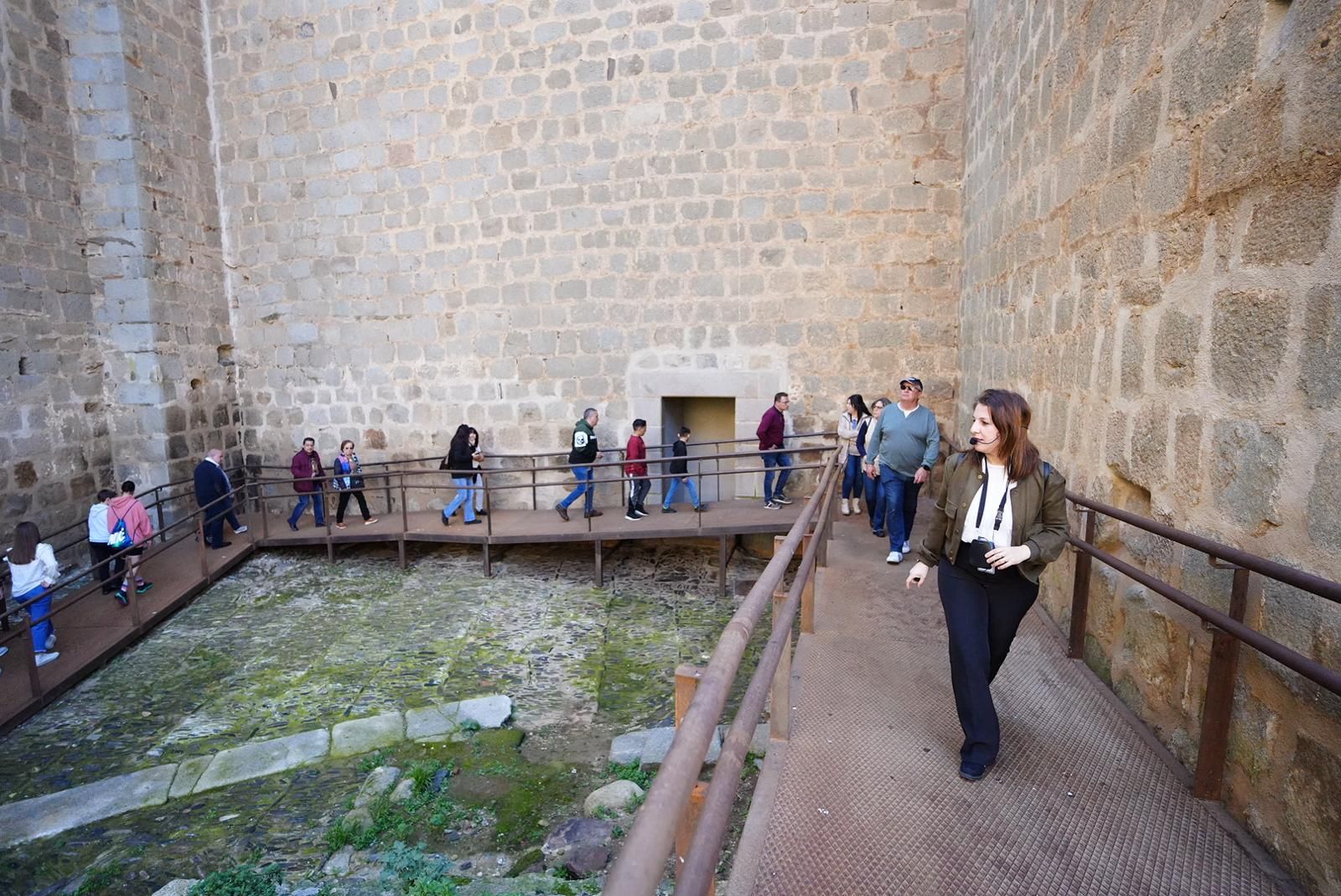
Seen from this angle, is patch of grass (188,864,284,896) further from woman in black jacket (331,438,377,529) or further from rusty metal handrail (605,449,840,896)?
woman in black jacket (331,438,377,529)

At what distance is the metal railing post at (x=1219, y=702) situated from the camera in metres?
2.17

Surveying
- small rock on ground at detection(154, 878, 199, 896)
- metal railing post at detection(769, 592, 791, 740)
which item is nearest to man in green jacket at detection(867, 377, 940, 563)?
metal railing post at detection(769, 592, 791, 740)

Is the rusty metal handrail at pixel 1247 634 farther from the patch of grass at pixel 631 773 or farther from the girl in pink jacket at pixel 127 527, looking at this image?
the girl in pink jacket at pixel 127 527

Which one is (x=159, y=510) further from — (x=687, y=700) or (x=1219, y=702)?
(x=1219, y=702)

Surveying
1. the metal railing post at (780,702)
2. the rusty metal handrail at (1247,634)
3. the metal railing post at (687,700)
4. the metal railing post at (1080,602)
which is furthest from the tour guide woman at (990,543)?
the metal railing post at (687,700)

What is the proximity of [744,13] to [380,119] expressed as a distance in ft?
15.7

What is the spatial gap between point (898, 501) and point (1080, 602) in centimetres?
188

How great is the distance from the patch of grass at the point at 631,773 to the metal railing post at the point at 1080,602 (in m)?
2.51

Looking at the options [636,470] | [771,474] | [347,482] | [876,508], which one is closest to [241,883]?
[876,508]

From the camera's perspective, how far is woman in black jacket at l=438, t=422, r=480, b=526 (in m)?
8.93

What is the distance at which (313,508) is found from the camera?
9.72 meters

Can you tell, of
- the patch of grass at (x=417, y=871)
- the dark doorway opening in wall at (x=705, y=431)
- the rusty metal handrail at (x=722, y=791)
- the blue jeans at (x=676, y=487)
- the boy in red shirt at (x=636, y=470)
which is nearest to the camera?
the rusty metal handrail at (x=722, y=791)

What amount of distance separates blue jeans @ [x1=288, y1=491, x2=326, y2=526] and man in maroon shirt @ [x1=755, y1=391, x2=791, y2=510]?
5626 millimetres

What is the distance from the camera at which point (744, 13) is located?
8086 millimetres
